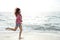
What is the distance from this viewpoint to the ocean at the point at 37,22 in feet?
22.4

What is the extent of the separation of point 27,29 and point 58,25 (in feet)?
3.52

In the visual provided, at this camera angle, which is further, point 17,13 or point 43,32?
point 43,32

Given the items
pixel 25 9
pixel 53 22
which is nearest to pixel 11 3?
pixel 25 9

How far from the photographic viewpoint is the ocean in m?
6.83

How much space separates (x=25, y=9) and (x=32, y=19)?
446 millimetres

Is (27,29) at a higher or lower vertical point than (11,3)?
lower

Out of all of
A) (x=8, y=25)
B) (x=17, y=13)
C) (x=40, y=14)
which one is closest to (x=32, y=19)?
(x=40, y=14)

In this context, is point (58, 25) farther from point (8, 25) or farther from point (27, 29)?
point (8, 25)

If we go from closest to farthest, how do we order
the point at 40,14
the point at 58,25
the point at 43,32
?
the point at 43,32 < the point at 58,25 < the point at 40,14

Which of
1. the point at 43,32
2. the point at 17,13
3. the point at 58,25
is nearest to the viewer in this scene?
the point at 17,13

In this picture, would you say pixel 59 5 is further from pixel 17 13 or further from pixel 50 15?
pixel 17 13

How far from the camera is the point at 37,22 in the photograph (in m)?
7.26

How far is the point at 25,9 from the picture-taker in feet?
23.7

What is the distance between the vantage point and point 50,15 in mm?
7238
